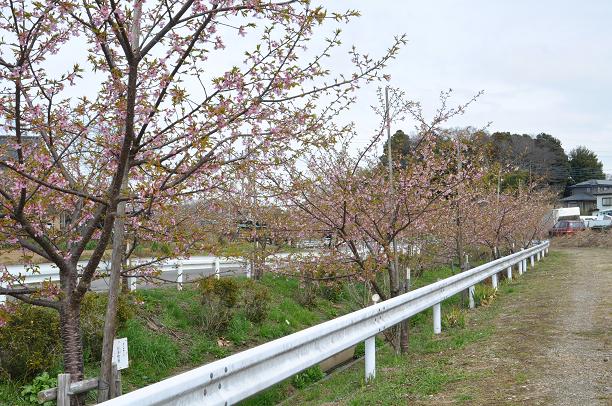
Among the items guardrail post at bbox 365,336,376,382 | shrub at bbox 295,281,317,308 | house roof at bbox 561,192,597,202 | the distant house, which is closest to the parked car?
the distant house

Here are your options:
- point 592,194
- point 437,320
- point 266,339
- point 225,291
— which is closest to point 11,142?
point 437,320

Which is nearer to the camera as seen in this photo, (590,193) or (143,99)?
(143,99)

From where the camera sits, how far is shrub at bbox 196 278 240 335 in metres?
11.9

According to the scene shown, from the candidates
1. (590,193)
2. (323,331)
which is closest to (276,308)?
(323,331)

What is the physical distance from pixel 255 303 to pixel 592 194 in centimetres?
7762

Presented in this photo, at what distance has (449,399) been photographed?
4.93 m

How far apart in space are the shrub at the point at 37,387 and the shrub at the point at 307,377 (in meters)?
3.88

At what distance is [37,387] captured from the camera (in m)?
7.51

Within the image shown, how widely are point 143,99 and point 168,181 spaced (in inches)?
27.8

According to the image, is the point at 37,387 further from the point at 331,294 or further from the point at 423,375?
the point at 331,294

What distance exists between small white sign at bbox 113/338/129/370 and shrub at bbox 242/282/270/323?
8179 mm

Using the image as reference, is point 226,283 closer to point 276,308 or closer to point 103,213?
point 276,308

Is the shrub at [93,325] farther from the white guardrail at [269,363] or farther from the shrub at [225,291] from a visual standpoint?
the white guardrail at [269,363]

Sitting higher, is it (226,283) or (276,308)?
(226,283)
